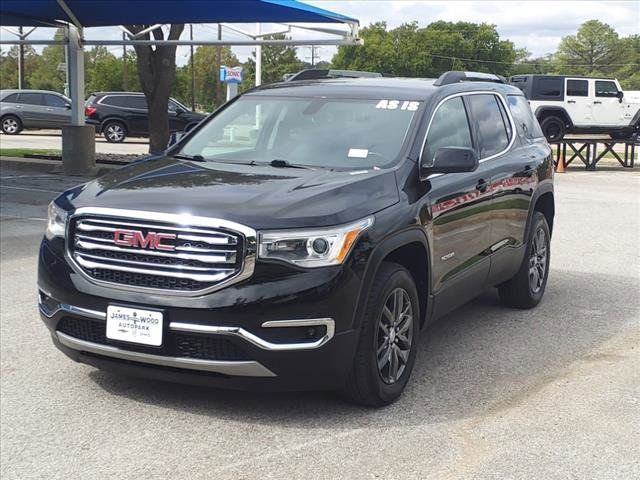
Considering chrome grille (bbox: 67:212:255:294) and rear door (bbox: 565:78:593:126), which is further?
rear door (bbox: 565:78:593:126)

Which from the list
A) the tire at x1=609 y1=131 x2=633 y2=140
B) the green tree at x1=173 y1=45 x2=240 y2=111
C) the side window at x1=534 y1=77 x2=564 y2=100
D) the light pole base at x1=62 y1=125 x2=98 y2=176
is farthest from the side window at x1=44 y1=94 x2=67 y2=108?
the green tree at x1=173 y1=45 x2=240 y2=111

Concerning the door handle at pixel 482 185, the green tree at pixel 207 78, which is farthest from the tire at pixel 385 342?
the green tree at pixel 207 78

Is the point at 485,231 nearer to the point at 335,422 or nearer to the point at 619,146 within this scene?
the point at 335,422

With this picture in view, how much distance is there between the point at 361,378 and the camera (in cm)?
434

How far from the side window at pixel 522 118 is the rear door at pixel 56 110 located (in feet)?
83.5

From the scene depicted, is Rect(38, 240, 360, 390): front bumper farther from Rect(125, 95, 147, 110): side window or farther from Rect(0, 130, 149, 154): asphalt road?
Rect(125, 95, 147, 110): side window

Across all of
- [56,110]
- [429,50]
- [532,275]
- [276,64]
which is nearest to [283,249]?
[532,275]

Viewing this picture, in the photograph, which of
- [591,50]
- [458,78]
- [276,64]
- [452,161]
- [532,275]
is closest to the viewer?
[452,161]

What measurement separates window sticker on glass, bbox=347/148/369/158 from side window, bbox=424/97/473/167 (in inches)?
14.3

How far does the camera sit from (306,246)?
13.2ft

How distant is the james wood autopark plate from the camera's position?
404 centimetres

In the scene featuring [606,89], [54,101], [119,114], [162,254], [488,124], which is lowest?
[162,254]

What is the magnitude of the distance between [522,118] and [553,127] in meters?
20.4

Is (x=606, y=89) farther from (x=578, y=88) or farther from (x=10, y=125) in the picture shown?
(x=10, y=125)
